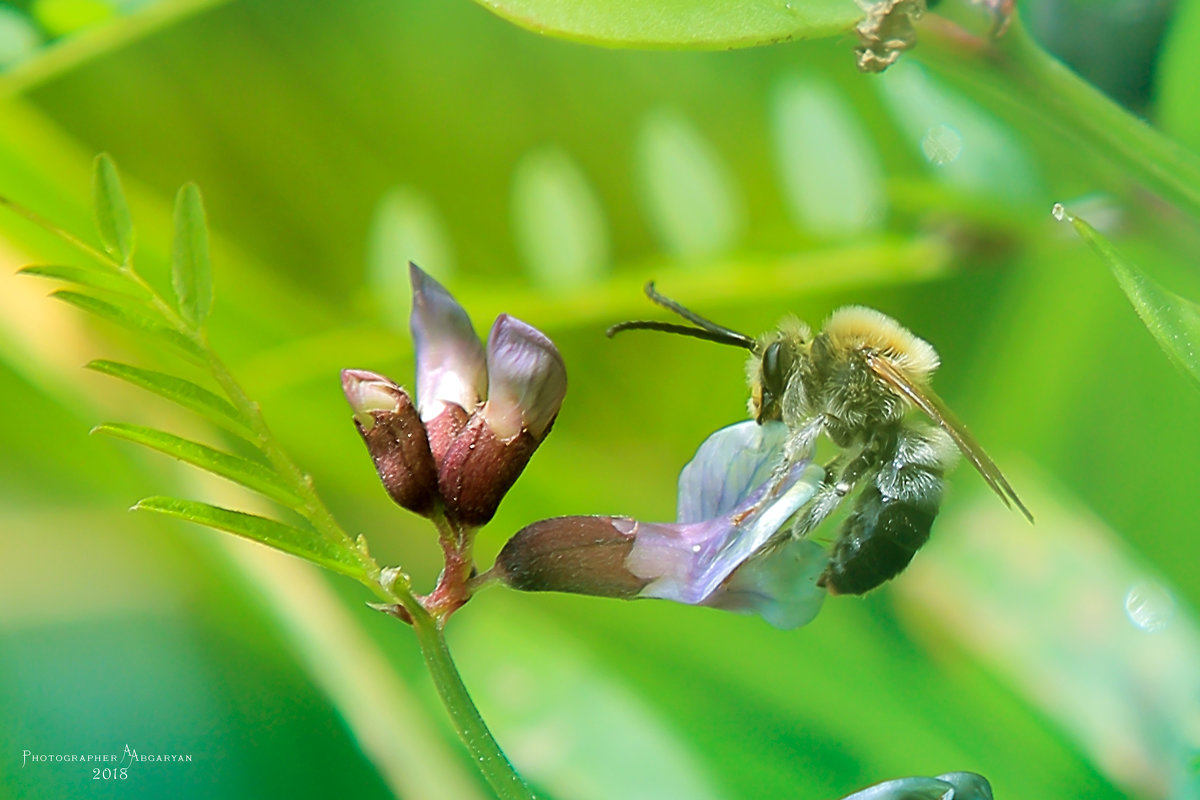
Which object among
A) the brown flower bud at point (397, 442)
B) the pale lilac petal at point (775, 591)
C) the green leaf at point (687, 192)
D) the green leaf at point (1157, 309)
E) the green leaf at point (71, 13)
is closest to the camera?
the green leaf at point (1157, 309)

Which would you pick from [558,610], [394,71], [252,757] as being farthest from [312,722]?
[394,71]

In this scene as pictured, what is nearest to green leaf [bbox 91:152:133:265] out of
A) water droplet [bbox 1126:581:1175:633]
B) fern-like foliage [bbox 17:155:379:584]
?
fern-like foliage [bbox 17:155:379:584]

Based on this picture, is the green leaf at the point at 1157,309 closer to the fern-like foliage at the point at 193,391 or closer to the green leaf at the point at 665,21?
the green leaf at the point at 665,21

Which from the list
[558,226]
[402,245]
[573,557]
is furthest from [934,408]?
[402,245]

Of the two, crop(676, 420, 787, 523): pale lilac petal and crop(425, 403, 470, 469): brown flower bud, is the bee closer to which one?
crop(676, 420, 787, 523): pale lilac petal

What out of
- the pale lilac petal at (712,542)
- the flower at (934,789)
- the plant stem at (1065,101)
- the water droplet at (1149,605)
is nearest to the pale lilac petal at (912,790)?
the flower at (934,789)
